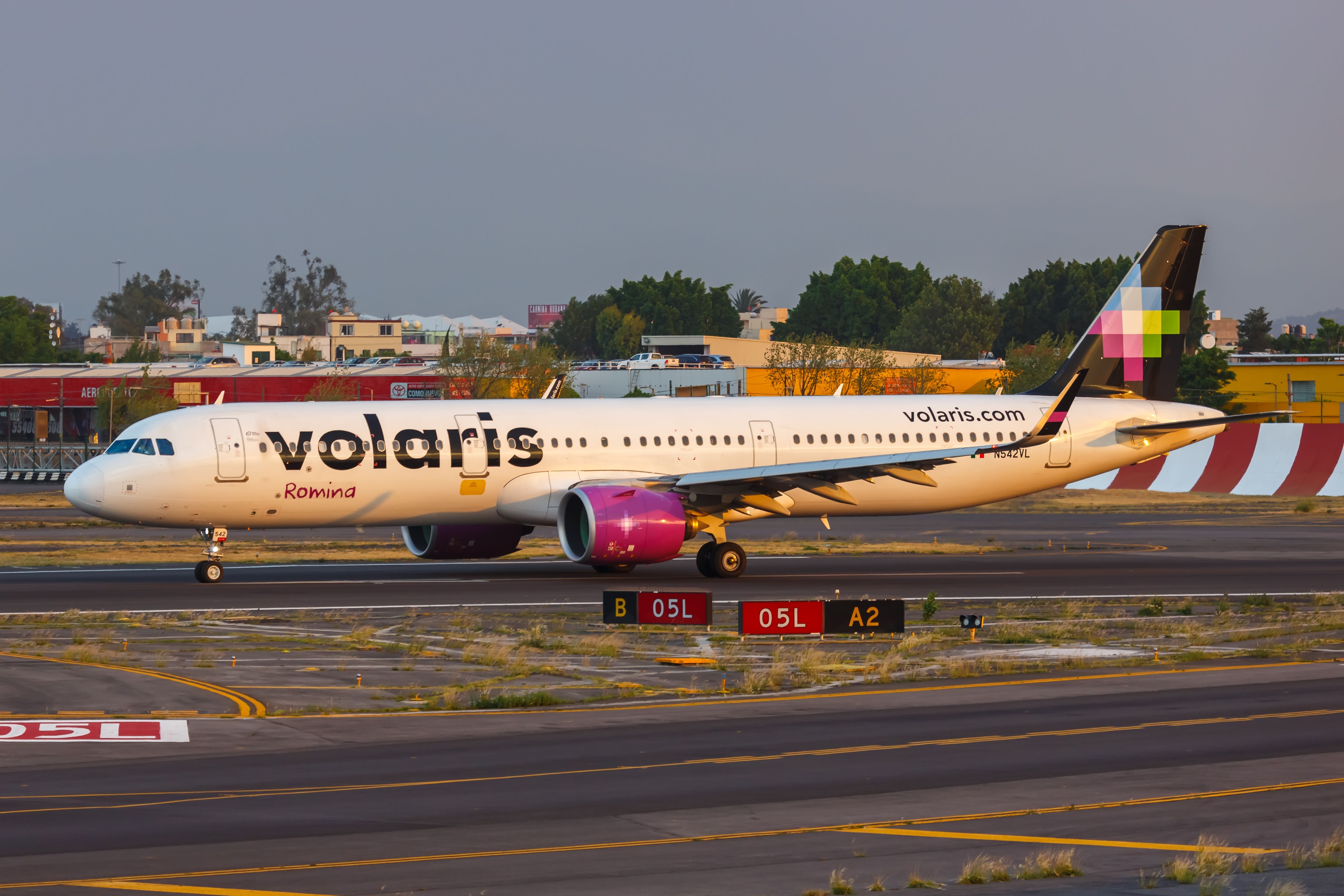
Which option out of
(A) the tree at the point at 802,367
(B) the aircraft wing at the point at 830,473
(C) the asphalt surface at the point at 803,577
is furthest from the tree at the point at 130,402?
(B) the aircraft wing at the point at 830,473

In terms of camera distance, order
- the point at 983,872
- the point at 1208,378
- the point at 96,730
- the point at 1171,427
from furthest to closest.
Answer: the point at 1208,378
the point at 1171,427
the point at 96,730
the point at 983,872

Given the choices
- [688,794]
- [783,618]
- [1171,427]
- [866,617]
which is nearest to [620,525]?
[783,618]

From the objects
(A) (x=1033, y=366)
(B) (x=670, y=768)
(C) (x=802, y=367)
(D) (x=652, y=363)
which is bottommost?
(B) (x=670, y=768)

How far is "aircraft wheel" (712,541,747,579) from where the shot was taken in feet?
120

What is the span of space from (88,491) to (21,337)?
152596 millimetres

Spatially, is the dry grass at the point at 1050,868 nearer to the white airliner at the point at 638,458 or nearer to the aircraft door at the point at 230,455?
the white airliner at the point at 638,458

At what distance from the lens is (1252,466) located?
2598 inches

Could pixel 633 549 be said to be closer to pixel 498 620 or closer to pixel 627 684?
pixel 498 620

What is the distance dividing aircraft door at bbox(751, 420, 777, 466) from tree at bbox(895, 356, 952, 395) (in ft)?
198

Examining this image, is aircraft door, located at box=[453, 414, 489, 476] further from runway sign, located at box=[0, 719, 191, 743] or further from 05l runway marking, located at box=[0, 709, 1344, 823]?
05l runway marking, located at box=[0, 709, 1344, 823]

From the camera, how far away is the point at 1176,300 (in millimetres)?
42656

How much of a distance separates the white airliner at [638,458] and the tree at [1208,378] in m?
53.8

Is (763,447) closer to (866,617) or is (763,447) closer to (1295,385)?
(866,617)

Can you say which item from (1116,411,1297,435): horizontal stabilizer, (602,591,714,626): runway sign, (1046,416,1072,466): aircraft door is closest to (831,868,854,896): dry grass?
(602,591,714,626): runway sign
